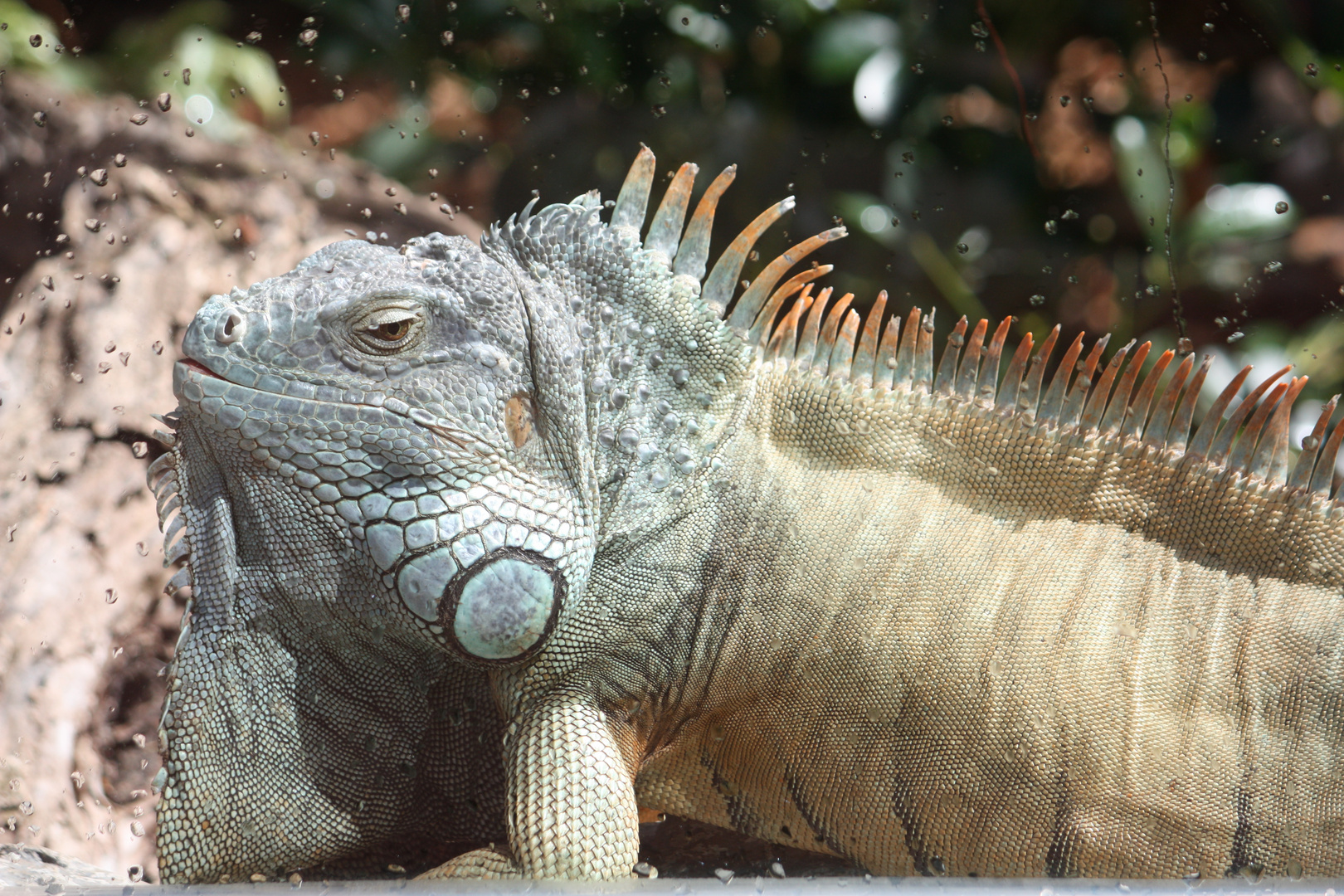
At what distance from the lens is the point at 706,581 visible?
130cm

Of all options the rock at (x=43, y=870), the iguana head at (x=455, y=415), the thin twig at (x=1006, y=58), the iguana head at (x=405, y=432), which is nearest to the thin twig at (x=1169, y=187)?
the thin twig at (x=1006, y=58)

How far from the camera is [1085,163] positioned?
2162 mm

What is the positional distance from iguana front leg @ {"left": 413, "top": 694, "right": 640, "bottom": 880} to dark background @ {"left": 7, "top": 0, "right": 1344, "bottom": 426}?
101 cm

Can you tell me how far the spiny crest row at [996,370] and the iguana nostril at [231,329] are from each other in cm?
53

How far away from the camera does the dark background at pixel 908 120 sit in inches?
72.6

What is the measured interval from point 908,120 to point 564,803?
1671 millimetres

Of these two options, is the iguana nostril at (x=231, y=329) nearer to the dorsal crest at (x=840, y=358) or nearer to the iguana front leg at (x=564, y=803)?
the dorsal crest at (x=840, y=358)

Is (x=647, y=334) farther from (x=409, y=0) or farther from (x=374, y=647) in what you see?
(x=409, y=0)

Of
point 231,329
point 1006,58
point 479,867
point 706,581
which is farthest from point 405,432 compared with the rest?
point 1006,58

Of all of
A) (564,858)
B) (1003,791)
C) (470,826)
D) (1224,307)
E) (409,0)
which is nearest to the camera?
(564,858)

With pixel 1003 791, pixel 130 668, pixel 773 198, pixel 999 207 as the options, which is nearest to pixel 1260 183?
pixel 999 207

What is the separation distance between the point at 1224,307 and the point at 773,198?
1.03 metres

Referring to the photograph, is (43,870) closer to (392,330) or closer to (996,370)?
(392,330)

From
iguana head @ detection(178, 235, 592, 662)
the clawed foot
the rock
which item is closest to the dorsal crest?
iguana head @ detection(178, 235, 592, 662)
